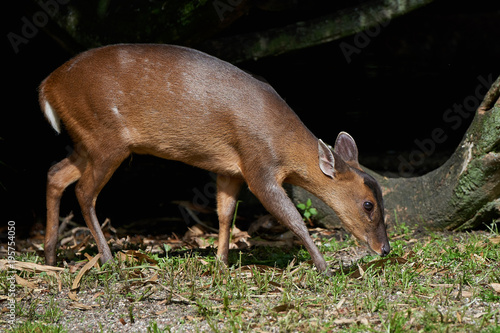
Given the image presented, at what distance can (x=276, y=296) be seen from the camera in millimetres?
4152

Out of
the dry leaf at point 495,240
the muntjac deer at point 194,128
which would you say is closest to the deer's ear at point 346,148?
the muntjac deer at point 194,128

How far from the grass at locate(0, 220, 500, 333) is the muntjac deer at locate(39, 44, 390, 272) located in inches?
18.0

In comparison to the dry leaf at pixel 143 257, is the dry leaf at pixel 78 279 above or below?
above

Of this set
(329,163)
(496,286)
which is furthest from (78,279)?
(496,286)

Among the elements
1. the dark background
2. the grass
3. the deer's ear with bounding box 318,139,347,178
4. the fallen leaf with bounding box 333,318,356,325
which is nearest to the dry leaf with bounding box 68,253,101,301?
the grass

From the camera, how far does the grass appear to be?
3586 millimetres

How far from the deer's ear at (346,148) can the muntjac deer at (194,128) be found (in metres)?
0.23

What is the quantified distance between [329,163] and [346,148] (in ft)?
1.38

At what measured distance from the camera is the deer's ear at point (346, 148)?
542 centimetres

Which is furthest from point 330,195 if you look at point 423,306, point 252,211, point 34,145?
point 34,145

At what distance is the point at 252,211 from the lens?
25.5ft

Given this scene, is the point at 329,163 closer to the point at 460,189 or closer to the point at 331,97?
the point at 460,189

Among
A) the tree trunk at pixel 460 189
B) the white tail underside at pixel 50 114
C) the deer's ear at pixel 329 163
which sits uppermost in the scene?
the white tail underside at pixel 50 114

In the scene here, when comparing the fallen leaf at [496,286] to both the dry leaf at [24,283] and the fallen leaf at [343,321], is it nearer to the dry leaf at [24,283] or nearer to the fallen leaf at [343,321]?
the fallen leaf at [343,321]
